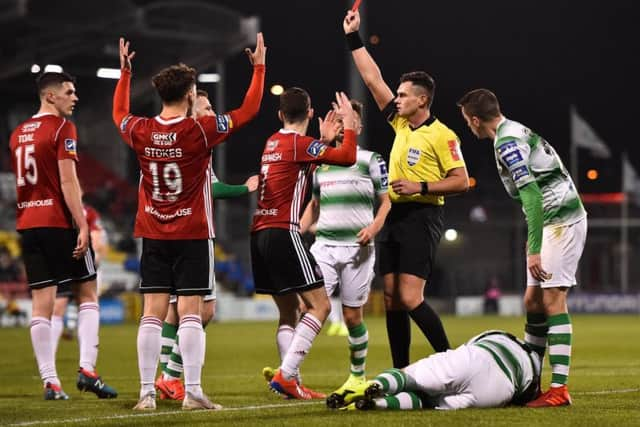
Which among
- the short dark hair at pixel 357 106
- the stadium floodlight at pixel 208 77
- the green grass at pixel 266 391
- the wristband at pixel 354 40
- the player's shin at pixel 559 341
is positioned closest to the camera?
the green grass at pixel 266 391

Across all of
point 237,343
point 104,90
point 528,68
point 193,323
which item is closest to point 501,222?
A: point 528,68

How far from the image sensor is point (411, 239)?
8.52 metres

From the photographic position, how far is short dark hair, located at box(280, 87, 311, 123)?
337 inches

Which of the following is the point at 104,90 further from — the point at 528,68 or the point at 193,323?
the point at 193,323

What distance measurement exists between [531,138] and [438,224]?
124 centimetres

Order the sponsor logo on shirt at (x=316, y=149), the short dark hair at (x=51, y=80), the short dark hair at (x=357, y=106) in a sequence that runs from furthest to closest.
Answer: the short dark hair at (x=357, y=106) < the short dark hair at (x=51, y=80) < the sponsor logo on shirt at (x=316, y=149)

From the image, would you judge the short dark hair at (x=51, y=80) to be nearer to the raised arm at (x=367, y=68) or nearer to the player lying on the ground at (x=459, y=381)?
the raised arm at (x=367, y=68)

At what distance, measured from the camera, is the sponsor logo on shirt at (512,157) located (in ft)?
25.0

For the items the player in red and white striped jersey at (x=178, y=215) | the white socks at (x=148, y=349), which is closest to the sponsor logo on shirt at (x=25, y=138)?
the player in red and white striped jersey at (x=178, y=215)

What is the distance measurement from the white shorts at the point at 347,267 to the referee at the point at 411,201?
0.87m

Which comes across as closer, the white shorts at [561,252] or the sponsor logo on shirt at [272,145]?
the white shorts at [561,252]

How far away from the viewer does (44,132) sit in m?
8.68

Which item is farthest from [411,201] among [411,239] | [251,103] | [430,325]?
[251,103]

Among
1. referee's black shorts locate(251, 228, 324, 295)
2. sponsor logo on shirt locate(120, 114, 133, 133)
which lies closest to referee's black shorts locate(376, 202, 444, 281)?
referee's black shorts locate(251, 228, 324, 295)
